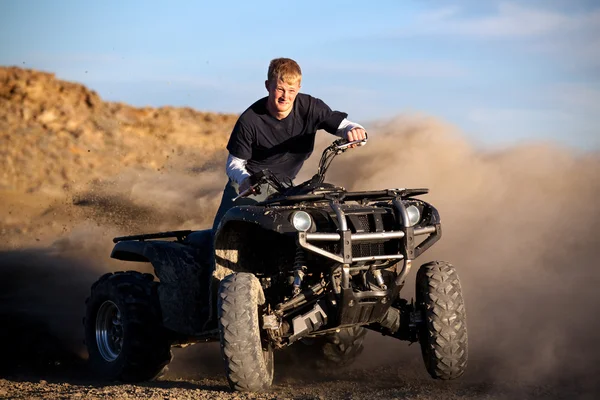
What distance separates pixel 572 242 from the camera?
38.4ft

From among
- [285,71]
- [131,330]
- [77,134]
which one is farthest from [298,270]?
[77,134]

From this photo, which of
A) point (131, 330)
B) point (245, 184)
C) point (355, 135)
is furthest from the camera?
point (131, 330)

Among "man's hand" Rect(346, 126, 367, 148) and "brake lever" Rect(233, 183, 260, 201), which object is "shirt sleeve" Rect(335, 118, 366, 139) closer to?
"man's hand" Rect(346, 126, 367, 148)

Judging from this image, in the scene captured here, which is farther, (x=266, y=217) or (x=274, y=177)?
(x=274, y=177)

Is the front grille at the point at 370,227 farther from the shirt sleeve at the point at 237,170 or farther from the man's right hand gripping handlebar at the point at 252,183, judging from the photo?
the shirt sleeve at the point at 237,170

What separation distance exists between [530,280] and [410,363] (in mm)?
1992

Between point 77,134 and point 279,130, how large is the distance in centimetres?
2290

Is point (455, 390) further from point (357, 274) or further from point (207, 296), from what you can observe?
point (207, 296)

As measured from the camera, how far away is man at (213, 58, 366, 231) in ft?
25.5

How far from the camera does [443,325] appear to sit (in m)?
7.17

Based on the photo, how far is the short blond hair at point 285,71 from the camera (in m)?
7.72

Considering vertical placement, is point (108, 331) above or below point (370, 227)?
below

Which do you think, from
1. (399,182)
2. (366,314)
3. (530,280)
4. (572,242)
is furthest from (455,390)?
(399,182)

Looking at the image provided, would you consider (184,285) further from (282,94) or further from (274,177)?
(282,94)
